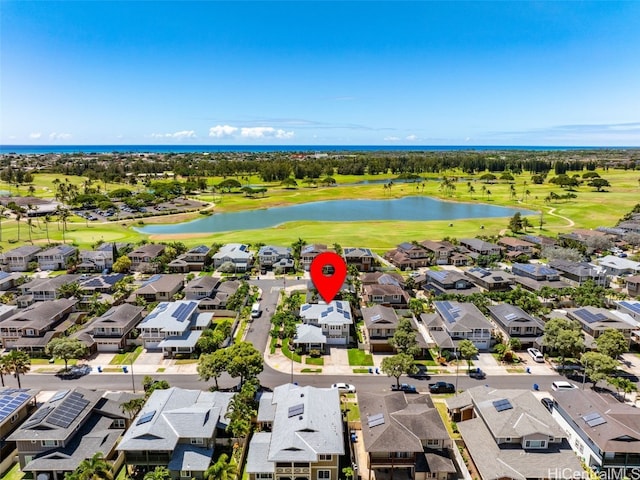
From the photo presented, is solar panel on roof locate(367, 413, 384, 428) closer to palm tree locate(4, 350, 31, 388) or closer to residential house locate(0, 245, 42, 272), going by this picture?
palm tree locate(4, 350, 31, 388)

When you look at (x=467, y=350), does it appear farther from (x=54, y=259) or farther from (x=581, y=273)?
(x=54, y=259)

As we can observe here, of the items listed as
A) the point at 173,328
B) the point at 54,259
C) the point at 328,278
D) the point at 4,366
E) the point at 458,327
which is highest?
the point at 328,278

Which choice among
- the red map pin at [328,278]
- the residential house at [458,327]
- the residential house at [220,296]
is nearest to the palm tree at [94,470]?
the red map pin at [328,278]

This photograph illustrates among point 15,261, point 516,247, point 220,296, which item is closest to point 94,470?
point 220,296

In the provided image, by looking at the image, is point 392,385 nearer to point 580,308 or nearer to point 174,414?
point 174,414

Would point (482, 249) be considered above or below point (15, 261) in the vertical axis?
below

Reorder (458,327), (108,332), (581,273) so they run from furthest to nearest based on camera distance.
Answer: (581,273) < (108,332) < (458,327)
